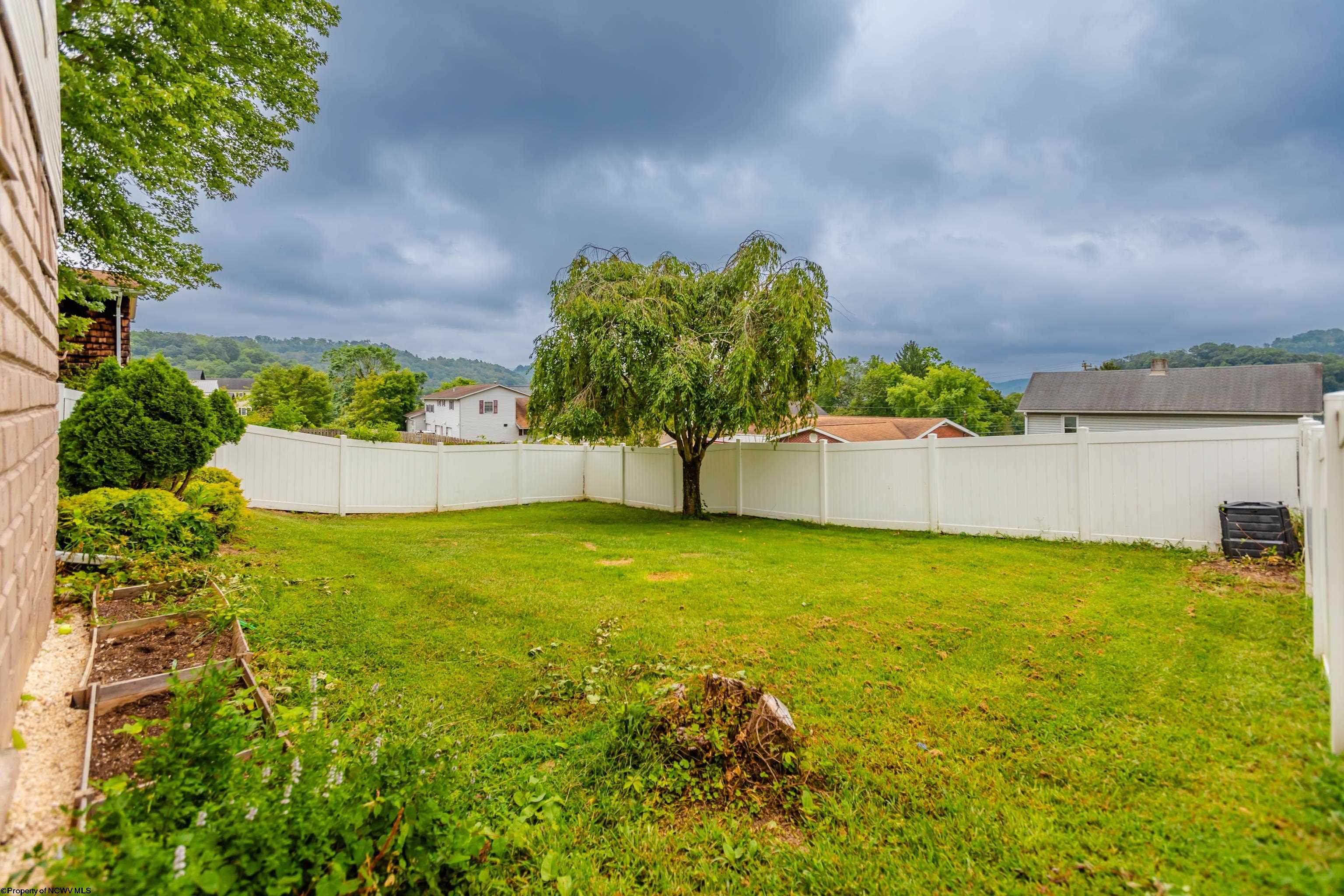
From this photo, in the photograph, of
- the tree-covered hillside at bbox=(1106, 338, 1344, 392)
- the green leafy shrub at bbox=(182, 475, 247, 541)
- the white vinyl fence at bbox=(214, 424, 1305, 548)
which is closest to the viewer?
the green leafy shrub at bbox=(182, 475, 247, 541)

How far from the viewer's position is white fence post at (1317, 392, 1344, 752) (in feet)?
6.13

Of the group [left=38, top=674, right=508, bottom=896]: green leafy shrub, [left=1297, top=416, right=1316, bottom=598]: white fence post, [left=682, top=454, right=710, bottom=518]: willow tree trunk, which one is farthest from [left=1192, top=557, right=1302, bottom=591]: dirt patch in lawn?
[left=682, top=454, right=710, bottom=518]: willow tree trunk

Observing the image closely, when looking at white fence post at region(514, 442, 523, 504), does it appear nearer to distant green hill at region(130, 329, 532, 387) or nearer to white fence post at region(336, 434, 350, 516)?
white fence post at region(336, 434, 350, 516)

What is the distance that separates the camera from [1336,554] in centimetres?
194

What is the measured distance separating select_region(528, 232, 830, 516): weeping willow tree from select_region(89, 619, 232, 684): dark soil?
660 cm

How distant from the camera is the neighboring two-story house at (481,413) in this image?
45.8 meters

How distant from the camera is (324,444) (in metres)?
10.2

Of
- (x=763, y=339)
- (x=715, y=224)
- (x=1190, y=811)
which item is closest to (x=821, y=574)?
(x=1190, y=811)

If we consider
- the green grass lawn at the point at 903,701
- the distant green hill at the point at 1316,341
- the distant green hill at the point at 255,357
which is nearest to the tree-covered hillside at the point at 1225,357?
the green grass lawn at the point at 903,701

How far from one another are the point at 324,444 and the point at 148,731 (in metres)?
9.44

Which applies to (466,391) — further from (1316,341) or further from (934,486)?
(1316,341)

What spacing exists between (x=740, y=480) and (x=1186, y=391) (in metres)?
23.3

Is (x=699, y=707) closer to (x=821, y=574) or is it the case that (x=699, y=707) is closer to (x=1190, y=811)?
(x=1190, y=811)

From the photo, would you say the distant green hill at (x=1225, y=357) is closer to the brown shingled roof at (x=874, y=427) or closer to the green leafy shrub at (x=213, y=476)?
the brown shingled roof at (x=874, y=427)
